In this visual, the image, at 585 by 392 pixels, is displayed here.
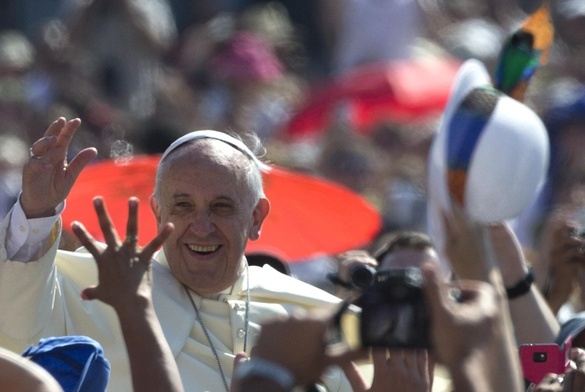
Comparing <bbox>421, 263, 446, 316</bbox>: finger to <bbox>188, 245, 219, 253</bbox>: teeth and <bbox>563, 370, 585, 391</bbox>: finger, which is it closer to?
<bbox>563, 370, 585, 391</bbox>: finger

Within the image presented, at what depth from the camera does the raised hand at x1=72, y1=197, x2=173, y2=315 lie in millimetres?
3613

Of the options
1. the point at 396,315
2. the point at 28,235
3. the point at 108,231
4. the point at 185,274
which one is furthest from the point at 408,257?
the point at 396,315

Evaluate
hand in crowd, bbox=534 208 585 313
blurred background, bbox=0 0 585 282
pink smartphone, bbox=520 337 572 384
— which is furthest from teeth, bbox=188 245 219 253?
blurred background, bbox=0 0 585 282

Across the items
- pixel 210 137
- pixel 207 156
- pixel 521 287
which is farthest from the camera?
pixel 210 137

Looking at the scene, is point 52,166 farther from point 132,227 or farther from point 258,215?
point 132,227

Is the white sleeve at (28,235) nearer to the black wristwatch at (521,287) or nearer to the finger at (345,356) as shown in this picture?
the black wristwatch at (521,287)

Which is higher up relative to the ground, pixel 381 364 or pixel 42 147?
pixel 381 364

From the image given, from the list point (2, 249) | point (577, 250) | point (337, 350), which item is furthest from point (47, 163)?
point (577, 250)

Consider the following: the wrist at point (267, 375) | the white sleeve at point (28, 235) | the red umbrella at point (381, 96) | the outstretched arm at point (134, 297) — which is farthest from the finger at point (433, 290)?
the red umbrella at point (381, 96)

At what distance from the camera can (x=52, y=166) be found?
5047 mm

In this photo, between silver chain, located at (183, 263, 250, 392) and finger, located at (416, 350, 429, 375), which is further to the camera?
silver chain, located at (183, 263, 250, 392)

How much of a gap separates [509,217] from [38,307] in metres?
2.00

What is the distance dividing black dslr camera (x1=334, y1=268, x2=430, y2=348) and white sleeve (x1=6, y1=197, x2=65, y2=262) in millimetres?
2227

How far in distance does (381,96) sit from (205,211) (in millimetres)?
5399
